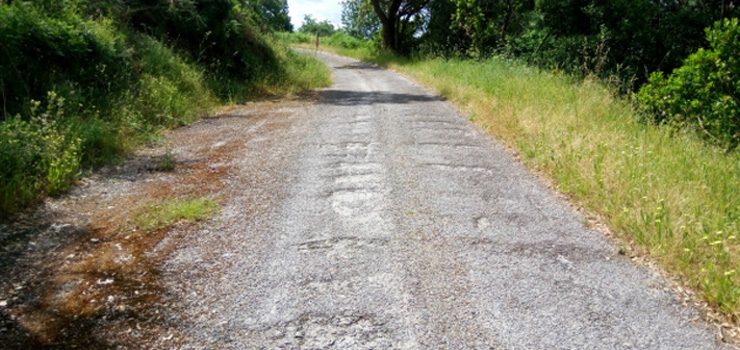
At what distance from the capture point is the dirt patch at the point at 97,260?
2.83 meters

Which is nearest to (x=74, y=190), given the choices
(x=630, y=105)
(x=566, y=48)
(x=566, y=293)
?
(x=566, y=293)

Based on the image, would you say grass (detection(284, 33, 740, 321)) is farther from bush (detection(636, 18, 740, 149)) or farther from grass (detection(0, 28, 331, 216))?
Result: grass (detection(0, 28, 331, 216))

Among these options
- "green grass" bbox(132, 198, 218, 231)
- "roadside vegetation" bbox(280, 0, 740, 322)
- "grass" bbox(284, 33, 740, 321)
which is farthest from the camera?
"green grass" bbox(132, 198, 218, 231)

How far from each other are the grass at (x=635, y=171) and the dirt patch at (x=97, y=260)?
317cm

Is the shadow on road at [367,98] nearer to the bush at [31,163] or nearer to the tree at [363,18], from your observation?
the bush at [31,163]

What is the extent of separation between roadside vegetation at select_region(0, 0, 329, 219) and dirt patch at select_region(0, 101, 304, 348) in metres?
0.40

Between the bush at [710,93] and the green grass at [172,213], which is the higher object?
the bush at [710,93]

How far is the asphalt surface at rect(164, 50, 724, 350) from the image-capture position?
2801 millimetres

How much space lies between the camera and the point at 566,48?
15477 millimetres

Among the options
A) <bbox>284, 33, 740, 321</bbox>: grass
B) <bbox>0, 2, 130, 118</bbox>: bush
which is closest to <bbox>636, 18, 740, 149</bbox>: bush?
<bbox>284, 33, 740, 321</bbox>: grass

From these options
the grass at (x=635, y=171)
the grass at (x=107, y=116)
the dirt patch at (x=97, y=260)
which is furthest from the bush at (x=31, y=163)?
the grass at (x=635, y=171)

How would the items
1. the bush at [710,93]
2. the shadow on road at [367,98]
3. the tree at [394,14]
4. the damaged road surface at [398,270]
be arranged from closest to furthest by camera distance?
the damaged road surface at [398,270], the bush at [710,93], the shadow on road at [367,98], the tree at [394,14]

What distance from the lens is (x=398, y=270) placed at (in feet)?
11.3

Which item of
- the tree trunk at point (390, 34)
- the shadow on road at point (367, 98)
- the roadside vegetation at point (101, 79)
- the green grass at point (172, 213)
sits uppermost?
the tree trunk at point (390, 34)
